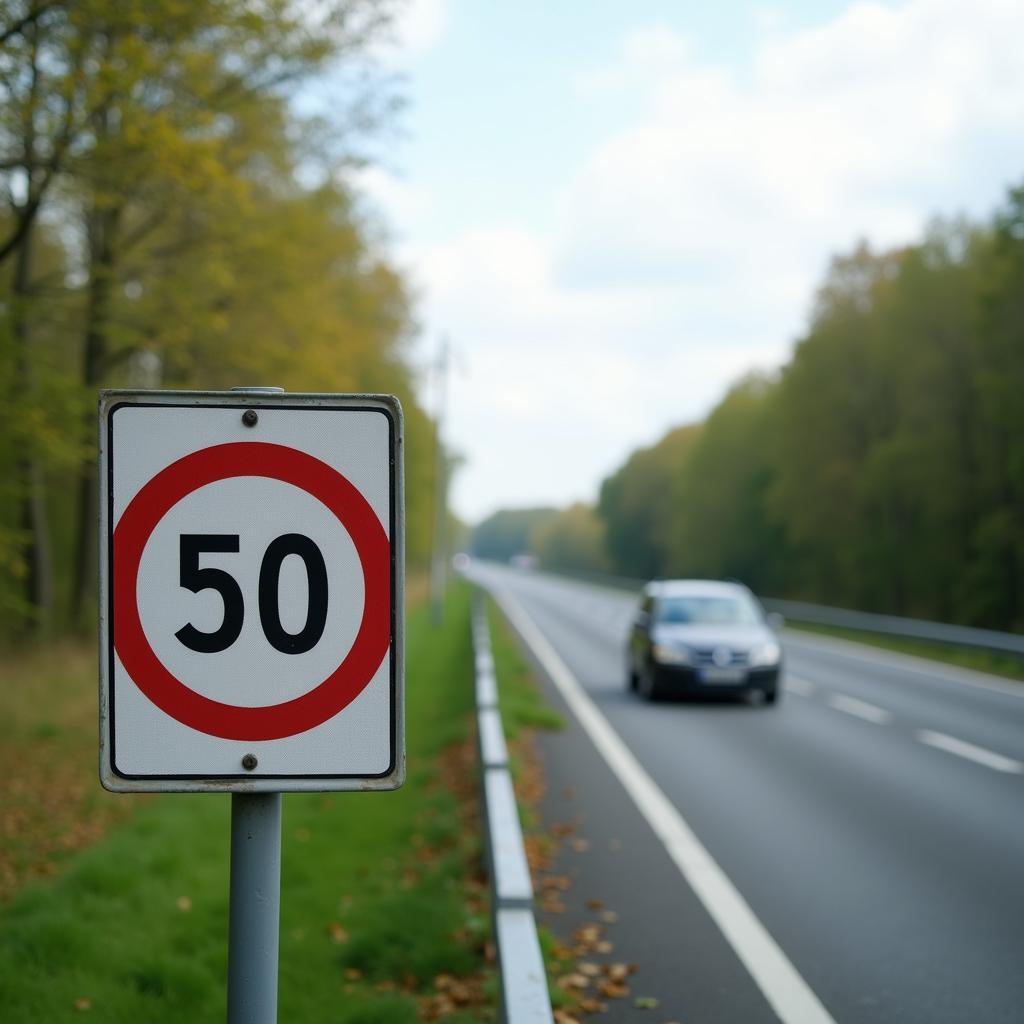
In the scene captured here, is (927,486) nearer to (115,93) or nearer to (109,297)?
(109,297)

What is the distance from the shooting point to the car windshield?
1762 centimetres

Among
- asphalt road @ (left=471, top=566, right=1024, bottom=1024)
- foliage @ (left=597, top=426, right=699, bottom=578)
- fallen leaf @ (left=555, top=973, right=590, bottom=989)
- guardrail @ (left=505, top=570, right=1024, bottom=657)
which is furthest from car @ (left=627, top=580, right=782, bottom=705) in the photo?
foliage @ (left=597, top=426, right=699, bottom=578)

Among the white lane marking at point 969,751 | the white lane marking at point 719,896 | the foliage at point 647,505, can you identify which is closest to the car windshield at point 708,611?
the white lane marking at point 719,896

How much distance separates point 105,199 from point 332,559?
10077 millimetres

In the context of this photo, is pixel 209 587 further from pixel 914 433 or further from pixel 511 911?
pixel 914 433

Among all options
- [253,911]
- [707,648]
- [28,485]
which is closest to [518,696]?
[707,648]

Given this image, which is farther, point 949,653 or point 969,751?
point 949,653

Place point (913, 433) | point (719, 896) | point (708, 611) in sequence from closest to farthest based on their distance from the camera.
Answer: point (719, 896) → point (708, 611) → point (913, 433)

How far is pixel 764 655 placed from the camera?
16.6 metres

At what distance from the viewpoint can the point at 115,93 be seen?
10.7m

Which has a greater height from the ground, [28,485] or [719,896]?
[28,485]

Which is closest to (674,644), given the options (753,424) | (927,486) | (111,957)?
(111,957)

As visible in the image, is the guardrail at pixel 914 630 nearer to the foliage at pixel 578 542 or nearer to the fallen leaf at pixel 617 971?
the fallen leaf at pixel 617 971

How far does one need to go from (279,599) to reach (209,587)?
0.12 meters
